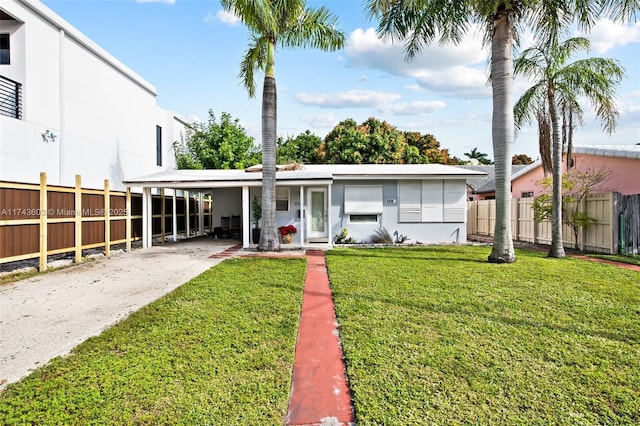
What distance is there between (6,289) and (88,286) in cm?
146

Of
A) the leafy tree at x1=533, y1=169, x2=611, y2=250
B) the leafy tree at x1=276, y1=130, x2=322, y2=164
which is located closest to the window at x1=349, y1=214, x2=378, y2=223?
the leafy tree at x1=533, y1=169, x2=611, y2=250

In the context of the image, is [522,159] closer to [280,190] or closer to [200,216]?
[280,190]

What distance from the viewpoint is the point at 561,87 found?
10875 mm

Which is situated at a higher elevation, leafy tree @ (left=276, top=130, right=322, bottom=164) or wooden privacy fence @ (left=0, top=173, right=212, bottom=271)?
leafy tree @ (left=276, top=130, right=322, bottom=164)

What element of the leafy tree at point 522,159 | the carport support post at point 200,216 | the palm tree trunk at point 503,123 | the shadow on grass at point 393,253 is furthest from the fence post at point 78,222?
the leafy tree at point 522,159

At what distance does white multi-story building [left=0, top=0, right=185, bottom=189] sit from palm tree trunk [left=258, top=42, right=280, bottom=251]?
759 centimetres

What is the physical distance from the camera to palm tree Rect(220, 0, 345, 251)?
36.7ft

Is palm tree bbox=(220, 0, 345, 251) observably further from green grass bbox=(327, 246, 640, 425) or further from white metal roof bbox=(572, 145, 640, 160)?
white metal roof bbox=(572, 145, 640, 160)

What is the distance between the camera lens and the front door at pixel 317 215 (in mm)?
14109

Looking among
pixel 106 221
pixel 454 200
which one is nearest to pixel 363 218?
pixel 454 200

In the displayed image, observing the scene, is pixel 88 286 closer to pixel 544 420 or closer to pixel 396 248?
pixel 544 420

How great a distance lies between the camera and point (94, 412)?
9.18ft

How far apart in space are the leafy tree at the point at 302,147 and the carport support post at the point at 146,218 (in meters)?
20.5

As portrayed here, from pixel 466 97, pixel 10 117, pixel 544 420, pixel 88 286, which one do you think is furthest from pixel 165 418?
pixel 466 97
